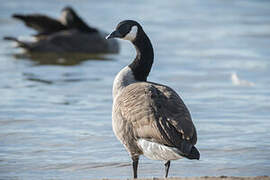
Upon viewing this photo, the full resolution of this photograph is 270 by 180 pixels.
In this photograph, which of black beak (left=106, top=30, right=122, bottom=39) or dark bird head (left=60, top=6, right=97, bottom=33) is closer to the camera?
black beak (left=106, top=30, right=122, bottom=39)

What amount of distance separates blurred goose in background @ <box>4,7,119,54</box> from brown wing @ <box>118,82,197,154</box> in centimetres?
899

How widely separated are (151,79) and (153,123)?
20.6ft

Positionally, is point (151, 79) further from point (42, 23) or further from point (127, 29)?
point (127, 29)

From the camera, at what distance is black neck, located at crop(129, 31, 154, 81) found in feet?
22.8

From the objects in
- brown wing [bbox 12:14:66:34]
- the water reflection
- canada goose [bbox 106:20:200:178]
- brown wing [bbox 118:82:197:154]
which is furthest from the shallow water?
brown wing [bbox 118:82:197:154]

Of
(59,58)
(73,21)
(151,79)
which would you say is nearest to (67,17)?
(73,21)

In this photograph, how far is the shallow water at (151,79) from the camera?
715 cm

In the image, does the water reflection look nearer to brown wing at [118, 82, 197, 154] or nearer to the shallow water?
the shallow water

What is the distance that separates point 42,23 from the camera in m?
15.5

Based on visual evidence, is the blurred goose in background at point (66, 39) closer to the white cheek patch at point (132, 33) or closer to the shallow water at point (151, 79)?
the shallow water at point (151, 79)

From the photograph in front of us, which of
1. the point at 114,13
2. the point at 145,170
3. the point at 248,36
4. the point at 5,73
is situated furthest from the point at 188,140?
the point at 114,13

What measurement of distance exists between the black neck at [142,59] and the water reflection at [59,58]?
7117mm

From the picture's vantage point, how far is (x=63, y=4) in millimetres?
23703

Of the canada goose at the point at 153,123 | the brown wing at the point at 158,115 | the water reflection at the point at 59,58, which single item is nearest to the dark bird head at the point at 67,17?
the water reflection at the point at 59,58
